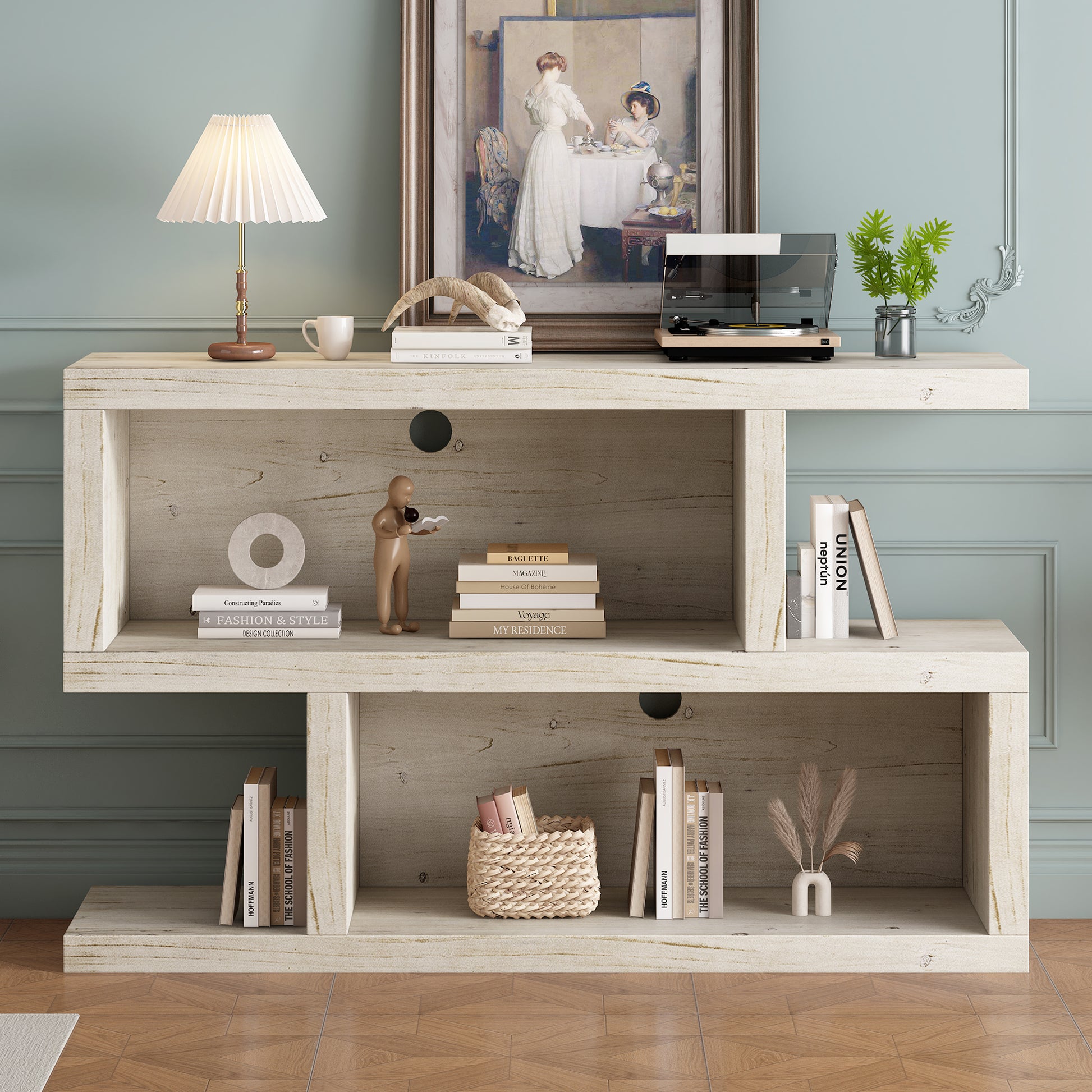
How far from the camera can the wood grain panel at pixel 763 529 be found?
7.29 feet

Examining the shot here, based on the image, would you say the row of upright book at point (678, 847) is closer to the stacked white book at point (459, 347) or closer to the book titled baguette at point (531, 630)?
the book titled baguette at point (531, 630)

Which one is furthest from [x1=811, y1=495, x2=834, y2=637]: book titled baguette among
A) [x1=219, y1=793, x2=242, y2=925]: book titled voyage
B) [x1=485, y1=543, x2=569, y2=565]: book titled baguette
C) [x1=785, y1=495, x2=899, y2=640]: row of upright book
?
[x1=219, y1=793, x2=242, y2=925]: book titled voyage

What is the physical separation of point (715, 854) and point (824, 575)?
576mm

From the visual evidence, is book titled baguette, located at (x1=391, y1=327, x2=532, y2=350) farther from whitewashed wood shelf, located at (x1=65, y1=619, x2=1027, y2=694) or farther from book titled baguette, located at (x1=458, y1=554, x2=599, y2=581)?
whitewashed wood shelf, located at (x1=65, y1=619, x2=1027, y2=694)

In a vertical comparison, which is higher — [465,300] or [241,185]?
[241,185]

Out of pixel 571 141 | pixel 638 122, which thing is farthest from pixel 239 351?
pixel 638 122

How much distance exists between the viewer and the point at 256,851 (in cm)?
237

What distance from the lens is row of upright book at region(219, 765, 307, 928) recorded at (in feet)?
7.79

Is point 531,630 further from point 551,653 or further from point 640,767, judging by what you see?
point 640,767

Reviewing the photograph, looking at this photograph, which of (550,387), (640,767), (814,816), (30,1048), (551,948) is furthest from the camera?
(640,767)

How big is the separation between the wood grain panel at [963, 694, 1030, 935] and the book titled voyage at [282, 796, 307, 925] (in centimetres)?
129

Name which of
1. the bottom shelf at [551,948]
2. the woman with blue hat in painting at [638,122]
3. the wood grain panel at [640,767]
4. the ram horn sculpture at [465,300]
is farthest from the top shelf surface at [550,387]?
the bottom shelf at [551,948]

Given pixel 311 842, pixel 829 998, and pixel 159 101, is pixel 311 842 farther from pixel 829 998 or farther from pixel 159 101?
pixel 159 101

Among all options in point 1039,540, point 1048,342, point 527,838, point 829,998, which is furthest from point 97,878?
point 1048,342
